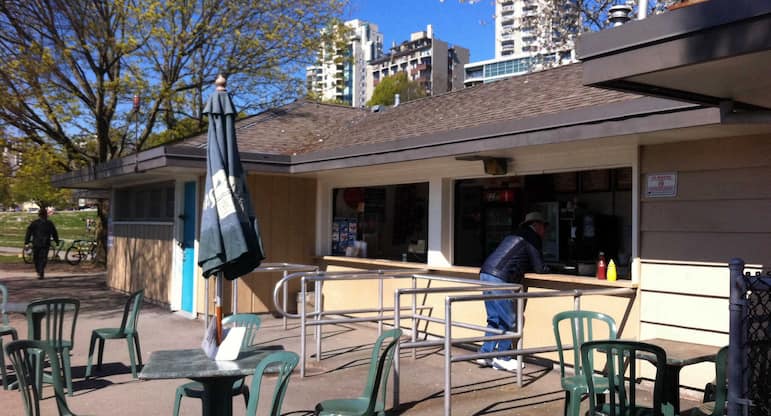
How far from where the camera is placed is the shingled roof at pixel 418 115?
26.2ft

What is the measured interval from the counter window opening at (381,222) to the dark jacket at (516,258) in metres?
2.42

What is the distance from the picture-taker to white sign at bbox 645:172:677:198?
648 cm

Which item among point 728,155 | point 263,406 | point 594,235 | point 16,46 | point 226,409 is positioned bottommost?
point 263,406

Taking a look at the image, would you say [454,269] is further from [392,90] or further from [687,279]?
[392,90]

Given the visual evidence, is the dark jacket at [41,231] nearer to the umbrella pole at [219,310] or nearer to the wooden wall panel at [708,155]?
the umbrella pole at [219,310]

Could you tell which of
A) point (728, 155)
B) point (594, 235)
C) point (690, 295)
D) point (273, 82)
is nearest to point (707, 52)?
point (728, 155)

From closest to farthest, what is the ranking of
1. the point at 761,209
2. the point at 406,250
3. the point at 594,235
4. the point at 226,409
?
the point at 226,409 → the point at 761,209 → the point at 594,235 → the point at 406,250

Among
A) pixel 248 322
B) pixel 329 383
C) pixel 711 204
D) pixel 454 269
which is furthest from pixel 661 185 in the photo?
pixel 248 322

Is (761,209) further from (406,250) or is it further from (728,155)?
(406,250)

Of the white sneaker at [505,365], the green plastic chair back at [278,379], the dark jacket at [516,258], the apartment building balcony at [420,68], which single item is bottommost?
the white sneaker at [505,365]

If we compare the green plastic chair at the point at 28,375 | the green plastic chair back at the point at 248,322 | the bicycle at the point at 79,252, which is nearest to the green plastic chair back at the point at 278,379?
the green plastic chair at the point at 28,375

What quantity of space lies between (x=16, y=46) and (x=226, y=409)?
15449 millimetres

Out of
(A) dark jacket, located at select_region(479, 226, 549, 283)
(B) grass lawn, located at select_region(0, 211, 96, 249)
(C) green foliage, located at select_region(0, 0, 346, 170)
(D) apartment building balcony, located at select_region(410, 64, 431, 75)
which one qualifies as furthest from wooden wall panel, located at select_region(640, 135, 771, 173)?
(D) apartment building balcony, located at select_region(410, 64, 431, 75)

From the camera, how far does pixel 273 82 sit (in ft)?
74.0
